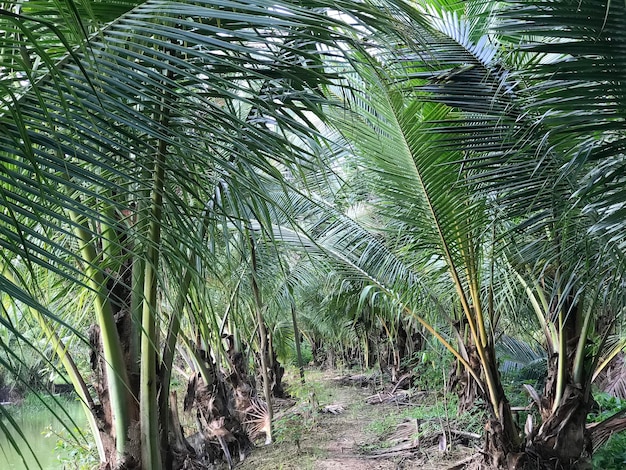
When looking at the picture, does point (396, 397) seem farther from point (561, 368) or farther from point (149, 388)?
point (149, 388)

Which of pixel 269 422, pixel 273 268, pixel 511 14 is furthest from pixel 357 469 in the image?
pixel 511 14

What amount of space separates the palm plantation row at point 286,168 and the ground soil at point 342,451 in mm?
1047

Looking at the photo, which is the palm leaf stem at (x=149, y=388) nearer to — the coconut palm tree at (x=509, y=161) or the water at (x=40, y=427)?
the coconut palm tree at (x=509, y=161)

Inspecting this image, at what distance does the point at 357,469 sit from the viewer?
5.00 meters

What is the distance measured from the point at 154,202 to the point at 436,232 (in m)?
2.09

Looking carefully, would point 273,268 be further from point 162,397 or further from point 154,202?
point 154,202

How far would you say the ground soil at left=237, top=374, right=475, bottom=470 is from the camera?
4.84 m

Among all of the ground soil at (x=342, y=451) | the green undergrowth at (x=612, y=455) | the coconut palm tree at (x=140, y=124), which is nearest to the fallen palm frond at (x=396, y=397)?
the ground soil at (x=342, y=451)

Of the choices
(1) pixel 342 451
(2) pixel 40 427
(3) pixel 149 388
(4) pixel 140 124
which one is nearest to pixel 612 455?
(1) pixel 342 451

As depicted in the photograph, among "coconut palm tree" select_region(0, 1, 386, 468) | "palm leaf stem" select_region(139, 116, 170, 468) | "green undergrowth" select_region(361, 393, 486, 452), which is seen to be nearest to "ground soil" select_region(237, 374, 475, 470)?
"green undergrowth" select_region(361, 393, 486, 452)

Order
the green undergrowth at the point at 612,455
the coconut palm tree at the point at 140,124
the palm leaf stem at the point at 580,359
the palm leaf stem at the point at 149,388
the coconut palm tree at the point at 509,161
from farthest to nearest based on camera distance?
the green undergrowth at the point at 612,455 → the palm leaf stem at the point at 580,359 → the palm leaf stem at the point at 149,388 → the coconut palm tree at the point at 509,161 → the coconut palm tree at the point at 140,124

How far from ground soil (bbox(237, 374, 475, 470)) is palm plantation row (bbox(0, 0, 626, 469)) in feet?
3.43

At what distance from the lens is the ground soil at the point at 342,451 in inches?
190

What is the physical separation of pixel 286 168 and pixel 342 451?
383 cm
